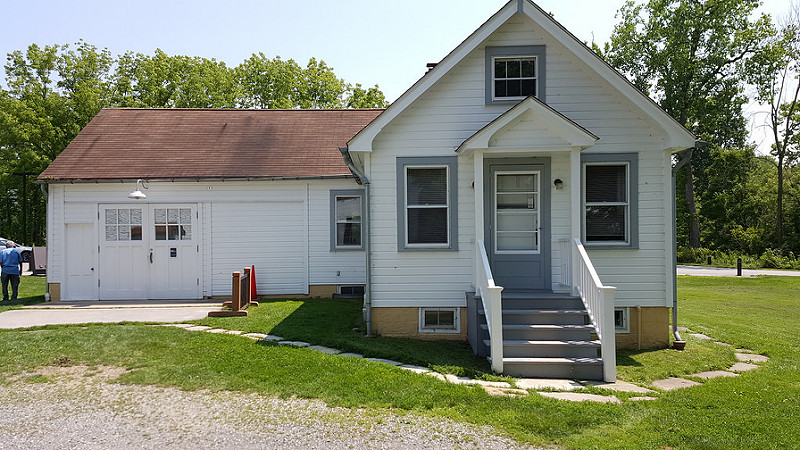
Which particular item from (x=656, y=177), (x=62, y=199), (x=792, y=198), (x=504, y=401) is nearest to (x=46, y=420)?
(x=504, y=401)

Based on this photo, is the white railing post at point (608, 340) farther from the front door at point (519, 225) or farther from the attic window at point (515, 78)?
the attic window at point (515, 78)

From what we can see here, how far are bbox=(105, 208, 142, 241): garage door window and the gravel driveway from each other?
27.2ft

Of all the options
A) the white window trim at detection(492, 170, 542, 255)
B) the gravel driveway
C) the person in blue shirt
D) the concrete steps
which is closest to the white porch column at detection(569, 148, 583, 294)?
the concrete steps

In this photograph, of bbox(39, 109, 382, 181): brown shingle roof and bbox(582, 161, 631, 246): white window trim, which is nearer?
bbox(582, 161, 631, 246): white window trim

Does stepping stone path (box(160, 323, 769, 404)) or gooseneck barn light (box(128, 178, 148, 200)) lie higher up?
gooseneck barn light (box(128, 178, 148, 200))

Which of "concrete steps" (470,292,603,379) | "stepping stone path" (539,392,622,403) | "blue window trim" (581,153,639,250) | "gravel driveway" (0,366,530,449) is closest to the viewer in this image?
"gravel driveway" (0,366,530,449)

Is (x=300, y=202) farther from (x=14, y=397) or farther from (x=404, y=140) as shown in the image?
(x=14, y=397)

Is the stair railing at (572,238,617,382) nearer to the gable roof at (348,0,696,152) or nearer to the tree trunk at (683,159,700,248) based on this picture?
the gable roof at (348,0,696,152)

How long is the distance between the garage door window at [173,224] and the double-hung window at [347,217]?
12.9ft

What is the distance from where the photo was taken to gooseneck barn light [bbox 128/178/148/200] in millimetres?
12639

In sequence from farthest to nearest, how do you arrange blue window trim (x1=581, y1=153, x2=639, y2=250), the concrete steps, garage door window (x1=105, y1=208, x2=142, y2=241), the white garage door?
the white garage door, garage door window (x1=105, y1=208, x2=142, y2=241), blue window trim (x1=581, y1=153, x2=639, y2=250), the concrete steps

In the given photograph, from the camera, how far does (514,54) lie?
9102 millimetres

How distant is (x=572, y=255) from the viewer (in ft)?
27.8

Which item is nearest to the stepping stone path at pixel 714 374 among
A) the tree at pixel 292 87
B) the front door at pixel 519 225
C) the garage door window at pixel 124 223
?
the front door at pixel 519 225
